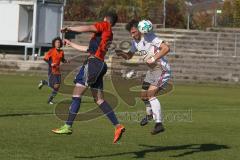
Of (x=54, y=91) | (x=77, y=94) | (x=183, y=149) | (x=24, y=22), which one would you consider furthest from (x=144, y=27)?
(x=24, y=22)

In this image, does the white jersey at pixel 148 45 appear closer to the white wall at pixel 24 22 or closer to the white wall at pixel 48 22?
the white wall at pixel 48 22

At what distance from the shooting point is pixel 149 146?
13695 millimetres

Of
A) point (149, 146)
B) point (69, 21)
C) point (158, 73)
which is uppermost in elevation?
point (69, 21)

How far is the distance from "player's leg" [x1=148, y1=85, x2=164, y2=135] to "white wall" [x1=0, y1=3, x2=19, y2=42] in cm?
3339

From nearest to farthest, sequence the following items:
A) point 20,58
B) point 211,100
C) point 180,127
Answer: point 180,127 → point 211,100 → point 20,58

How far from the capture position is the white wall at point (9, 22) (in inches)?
1850

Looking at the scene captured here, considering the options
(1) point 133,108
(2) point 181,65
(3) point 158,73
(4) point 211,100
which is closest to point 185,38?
(2) point 181,65

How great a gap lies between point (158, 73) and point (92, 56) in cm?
208

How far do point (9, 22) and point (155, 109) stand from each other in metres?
34.7

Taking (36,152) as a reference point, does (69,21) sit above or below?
above

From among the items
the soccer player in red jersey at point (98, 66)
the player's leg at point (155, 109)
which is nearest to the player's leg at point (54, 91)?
the player's leg at point (155, 109)

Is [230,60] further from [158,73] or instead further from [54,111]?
[158,73]

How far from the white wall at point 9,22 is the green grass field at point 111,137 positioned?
23481mm

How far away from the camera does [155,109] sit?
1388 cm
